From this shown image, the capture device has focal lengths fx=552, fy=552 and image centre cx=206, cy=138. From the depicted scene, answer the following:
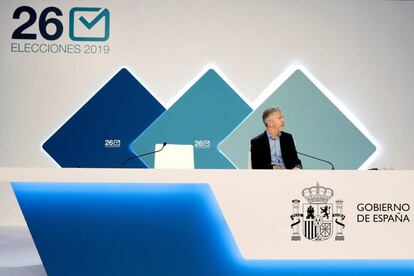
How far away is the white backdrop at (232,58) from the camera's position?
16.5 feet

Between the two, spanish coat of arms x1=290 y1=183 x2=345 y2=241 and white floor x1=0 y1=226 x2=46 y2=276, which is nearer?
spanish coat of arms x1=290 y1=183 x2=345 y2=241

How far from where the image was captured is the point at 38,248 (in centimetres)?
243

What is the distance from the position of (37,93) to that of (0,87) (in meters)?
0.34

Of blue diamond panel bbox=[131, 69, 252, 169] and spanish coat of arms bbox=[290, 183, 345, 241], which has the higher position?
blue diamond panel bbox=[131, 69, 252, 169]

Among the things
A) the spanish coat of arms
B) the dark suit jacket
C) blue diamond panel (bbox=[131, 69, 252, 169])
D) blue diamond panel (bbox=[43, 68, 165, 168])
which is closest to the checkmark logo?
blue diamond panel (bbox=[43, 68, 165, 168])

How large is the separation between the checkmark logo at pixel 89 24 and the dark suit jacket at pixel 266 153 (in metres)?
1.96

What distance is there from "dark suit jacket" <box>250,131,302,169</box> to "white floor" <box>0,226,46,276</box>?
5.22ft

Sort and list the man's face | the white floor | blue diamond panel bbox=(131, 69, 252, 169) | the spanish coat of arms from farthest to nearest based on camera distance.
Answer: blue diamond panel bbox=(131, 69, 252, 169)
the man's face
the white floor
the spanish coat of arms

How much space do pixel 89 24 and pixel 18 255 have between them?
240cm

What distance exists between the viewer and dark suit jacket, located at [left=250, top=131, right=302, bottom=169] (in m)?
3.85

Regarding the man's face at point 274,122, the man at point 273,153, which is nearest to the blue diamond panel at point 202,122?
the man's face at point 274,122

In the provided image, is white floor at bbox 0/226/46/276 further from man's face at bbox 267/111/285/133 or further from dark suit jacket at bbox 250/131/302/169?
man's face at bbox 267/111/285/133

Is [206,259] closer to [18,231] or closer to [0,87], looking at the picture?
[18,231]

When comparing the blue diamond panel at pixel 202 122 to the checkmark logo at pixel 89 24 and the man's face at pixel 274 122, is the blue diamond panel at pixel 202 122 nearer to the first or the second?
the man's face at pixel 274 122
